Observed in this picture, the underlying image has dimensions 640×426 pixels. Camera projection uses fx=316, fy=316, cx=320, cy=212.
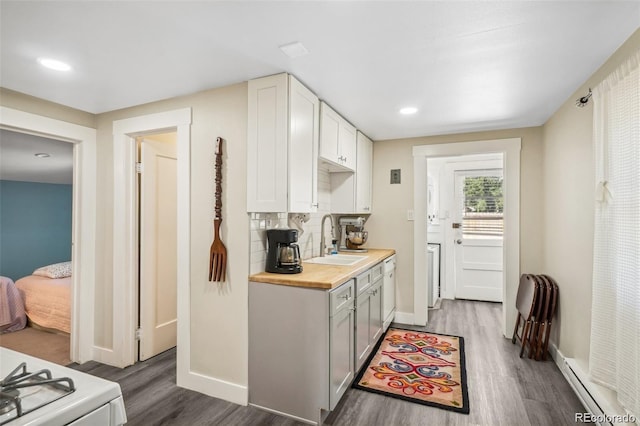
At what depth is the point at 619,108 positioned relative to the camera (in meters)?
1.75

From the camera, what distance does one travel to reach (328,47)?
1803 millimetres

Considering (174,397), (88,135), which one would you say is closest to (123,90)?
(88,135)

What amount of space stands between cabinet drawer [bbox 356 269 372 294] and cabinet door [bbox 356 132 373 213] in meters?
0.99

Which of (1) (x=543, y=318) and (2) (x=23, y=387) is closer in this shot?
(2) (x=23, y=387)

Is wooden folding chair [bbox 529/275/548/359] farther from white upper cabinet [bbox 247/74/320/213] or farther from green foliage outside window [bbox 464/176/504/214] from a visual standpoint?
white upper cabinet [bbox 247/74/320/213]

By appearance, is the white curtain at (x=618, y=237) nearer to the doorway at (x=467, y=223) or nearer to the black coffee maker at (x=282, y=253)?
the black coffee maker at (x=282, y=253)

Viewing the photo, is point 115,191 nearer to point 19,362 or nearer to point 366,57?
point 19,362

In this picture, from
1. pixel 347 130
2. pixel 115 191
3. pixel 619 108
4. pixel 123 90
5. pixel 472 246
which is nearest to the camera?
pixel 619 108

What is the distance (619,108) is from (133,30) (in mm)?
2654

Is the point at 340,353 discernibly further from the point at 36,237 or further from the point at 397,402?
the point at 36,237

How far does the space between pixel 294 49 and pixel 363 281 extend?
5.94 feet

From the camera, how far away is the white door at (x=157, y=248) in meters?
2.95

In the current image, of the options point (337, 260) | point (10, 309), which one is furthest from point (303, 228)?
point (10, 309)

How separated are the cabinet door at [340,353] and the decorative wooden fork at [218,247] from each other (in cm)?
87
